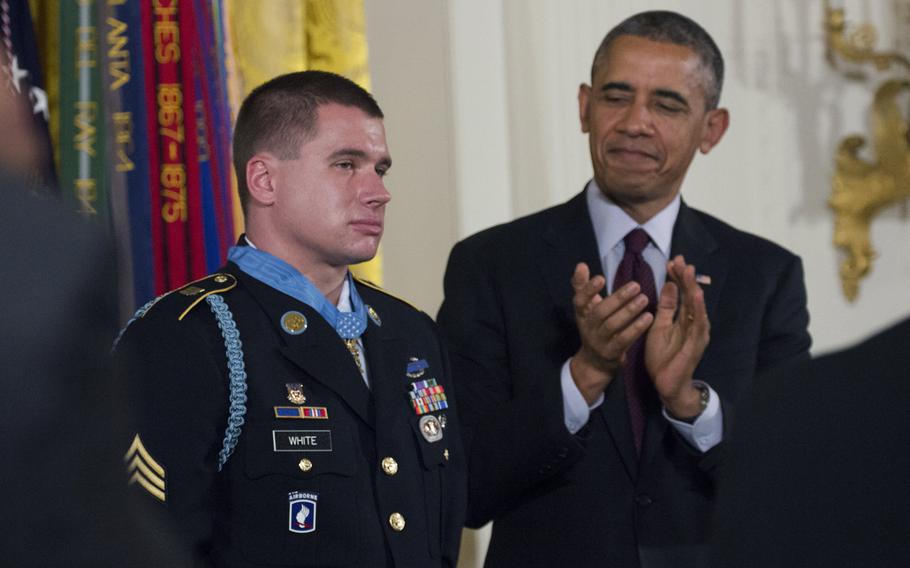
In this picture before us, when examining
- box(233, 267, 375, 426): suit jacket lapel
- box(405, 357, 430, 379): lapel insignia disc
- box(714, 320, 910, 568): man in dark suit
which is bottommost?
box(405, 357, 430, 379): lapel insignia disc

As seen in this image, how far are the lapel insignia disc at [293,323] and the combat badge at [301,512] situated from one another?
249 millimetres

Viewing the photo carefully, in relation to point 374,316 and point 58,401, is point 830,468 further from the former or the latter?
point 374,316

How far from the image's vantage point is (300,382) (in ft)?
7.25

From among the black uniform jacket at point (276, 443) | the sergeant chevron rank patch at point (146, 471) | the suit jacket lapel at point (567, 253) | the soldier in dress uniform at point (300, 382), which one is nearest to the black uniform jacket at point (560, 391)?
the suit jacket lapel at point (567, 253)

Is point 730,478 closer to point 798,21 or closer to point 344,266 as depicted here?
point 344,266

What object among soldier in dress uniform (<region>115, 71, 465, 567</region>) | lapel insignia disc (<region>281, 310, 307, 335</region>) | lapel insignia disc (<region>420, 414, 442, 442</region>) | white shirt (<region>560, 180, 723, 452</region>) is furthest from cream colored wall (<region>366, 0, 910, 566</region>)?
lapel insignia disc (<region>281, 310, 307, 335</region>)

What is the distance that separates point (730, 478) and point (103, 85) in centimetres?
232

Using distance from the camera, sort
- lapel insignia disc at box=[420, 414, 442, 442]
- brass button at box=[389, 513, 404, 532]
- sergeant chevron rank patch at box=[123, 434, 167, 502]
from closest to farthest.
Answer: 1. sergeant chevron rank patch at box=[123, 434, 167, 502]
2. brass button at box=[389, 513, 404, 532]
3. lapel insignia disc at box=[420, 414, 442, 442]

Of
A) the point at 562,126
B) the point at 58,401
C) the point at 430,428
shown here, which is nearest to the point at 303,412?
the point at 430,428

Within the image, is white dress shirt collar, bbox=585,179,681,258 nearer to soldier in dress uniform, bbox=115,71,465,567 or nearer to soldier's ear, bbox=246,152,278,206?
soldier in dress uniform, bbox=115,71,465,567

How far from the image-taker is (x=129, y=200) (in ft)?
9.87

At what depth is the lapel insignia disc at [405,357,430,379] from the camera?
2.37 metres

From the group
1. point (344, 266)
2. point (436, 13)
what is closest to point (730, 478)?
point (344, 266)

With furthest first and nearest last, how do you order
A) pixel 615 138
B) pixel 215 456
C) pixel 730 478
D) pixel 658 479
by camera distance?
1. pixel 615 138
2. pixel 658 479
3. pixel 215 456
4. pixel 730 478
